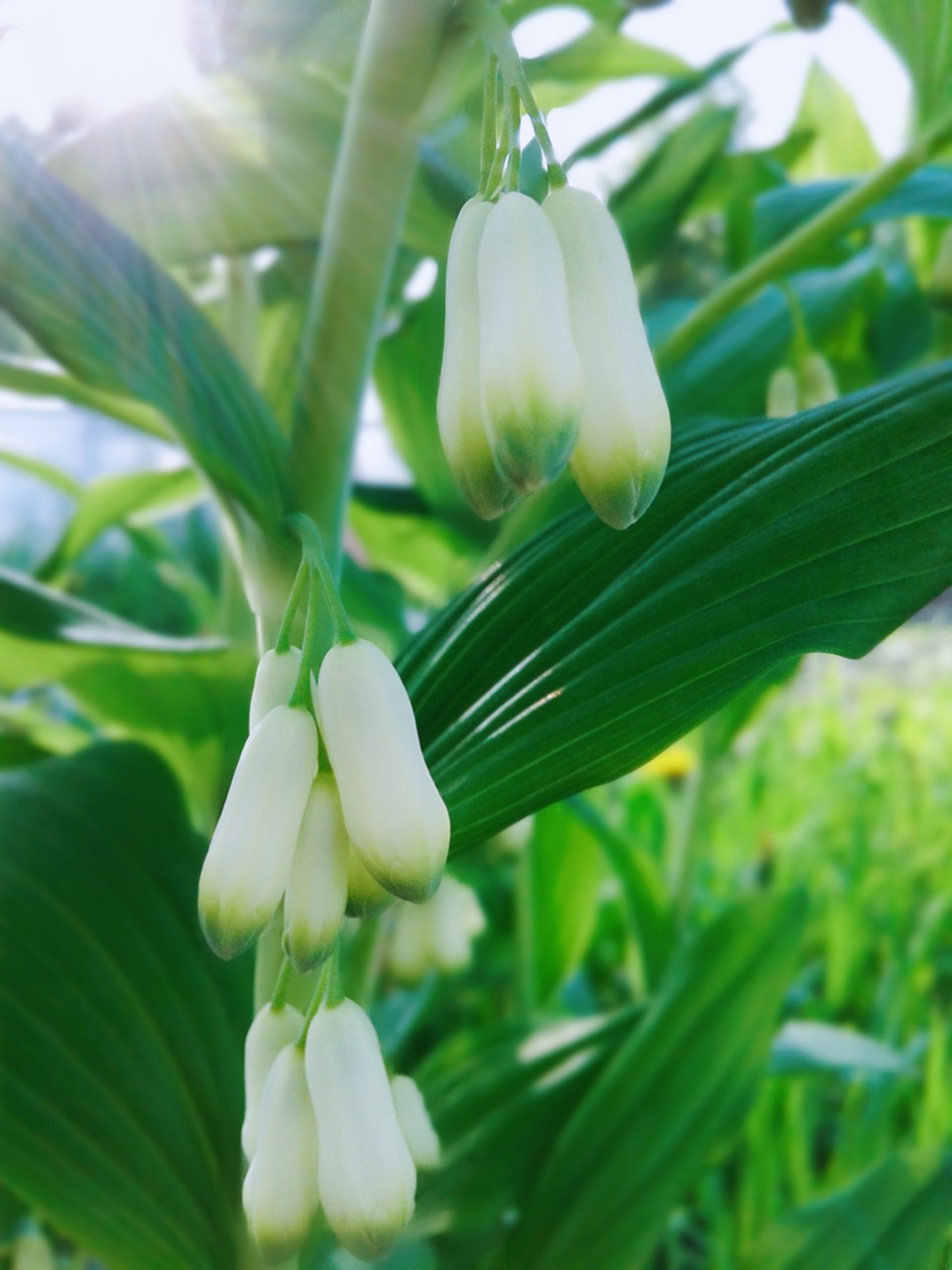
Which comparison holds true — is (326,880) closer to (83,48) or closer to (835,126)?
(83,48)

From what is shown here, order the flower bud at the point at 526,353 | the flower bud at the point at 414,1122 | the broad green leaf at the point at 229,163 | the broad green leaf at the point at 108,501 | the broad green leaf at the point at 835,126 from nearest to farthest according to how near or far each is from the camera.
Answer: the flower bud at the point at 526,353
the flower bud at the point at 414,1122
the broad green leaf at the point at 229,163
the broad green leaf at the point at 108,501
the broad green leaf at the point at 835,126

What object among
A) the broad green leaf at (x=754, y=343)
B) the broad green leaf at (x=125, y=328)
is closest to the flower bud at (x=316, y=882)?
the broad green leaf at (x=125, y=328)

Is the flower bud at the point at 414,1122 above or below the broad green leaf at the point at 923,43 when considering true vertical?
below

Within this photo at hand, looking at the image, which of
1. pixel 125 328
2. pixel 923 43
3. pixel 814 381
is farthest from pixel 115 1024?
pixel 923 43

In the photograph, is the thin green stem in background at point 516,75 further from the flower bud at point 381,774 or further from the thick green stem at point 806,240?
the thick green stem at point 806,240

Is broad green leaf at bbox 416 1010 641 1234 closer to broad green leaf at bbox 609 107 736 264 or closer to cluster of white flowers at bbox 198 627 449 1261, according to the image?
cluster of white flowers at bbox 198 627 449 1261

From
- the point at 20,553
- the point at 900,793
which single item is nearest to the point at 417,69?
the point at 20,553

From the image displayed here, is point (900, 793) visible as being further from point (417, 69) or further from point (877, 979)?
point (417, 69)
